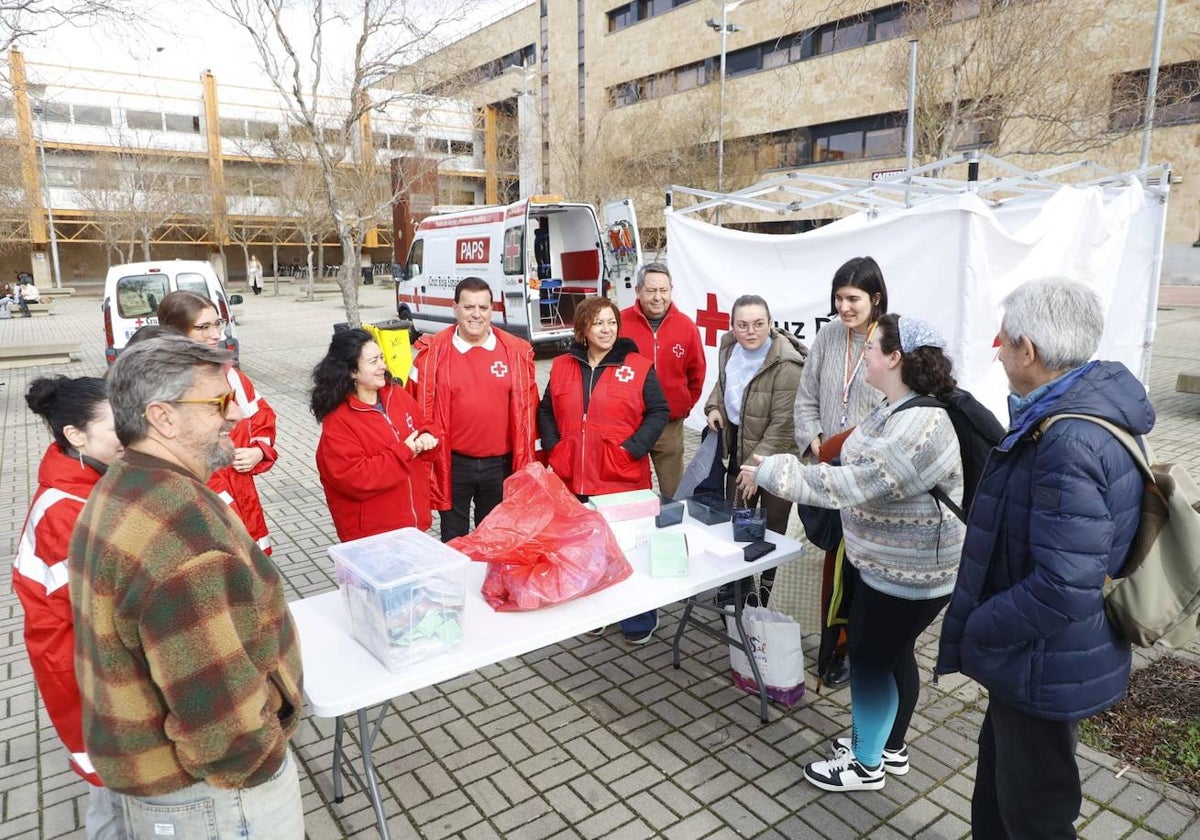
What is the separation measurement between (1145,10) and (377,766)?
23565mm

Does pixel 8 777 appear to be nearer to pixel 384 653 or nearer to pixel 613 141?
pixel 384 653

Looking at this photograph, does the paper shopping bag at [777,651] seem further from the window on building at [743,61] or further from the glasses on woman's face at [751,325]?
the window on building at [743,61]

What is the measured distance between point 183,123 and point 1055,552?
4245cm

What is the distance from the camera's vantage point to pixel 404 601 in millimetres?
2131

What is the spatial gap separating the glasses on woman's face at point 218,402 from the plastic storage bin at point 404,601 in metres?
0.73

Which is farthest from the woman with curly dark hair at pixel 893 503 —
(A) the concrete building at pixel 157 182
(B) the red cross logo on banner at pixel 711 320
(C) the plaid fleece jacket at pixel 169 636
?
(A) the concrete building at pixel 157 182

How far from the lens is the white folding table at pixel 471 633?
2.08m

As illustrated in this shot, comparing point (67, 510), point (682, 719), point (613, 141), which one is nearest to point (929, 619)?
point (682, 719)

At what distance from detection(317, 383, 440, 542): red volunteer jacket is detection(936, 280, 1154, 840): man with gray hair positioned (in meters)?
2.23

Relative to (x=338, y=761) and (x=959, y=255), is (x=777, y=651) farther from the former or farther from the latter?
(x=959, y=255)

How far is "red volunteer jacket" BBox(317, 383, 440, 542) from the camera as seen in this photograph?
10.4 feet

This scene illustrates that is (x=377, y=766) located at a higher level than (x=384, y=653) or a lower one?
lower

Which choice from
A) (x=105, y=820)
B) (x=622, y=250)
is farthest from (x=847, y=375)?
(x=622, y=250)

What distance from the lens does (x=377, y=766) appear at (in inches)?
115
